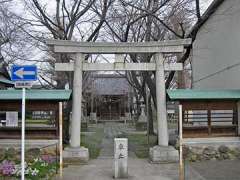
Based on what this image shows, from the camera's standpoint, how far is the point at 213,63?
25375 mm

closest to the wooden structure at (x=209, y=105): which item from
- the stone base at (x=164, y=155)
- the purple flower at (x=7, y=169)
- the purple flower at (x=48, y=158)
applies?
the stone base at (x=164, y=155)

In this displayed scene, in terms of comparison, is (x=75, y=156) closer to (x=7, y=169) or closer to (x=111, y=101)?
(x=7, y=169)

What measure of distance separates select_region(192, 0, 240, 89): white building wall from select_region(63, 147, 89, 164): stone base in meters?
8.91

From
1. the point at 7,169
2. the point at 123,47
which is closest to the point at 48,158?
the point at 7,169

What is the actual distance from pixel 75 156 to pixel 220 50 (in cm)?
1166

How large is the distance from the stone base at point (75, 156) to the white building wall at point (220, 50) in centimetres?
891

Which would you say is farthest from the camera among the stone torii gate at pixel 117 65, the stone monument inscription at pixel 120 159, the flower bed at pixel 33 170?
the stone torii gate at pixel 117 65

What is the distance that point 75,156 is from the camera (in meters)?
17.0

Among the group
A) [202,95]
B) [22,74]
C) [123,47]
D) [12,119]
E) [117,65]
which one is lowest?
[12,119]

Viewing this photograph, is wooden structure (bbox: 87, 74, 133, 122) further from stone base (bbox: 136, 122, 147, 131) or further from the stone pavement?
the stone pavement

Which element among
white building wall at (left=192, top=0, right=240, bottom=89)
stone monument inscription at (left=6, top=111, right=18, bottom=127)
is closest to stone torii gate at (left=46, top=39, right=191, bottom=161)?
stone monument inscription at (left=6, top=111, right=18, bottom=127)

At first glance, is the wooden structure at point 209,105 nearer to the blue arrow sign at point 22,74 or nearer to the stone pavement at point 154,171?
the stone pavement at point 154,171

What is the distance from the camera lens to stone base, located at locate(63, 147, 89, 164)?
1695 centimetres

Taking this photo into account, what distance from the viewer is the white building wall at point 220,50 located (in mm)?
20703
